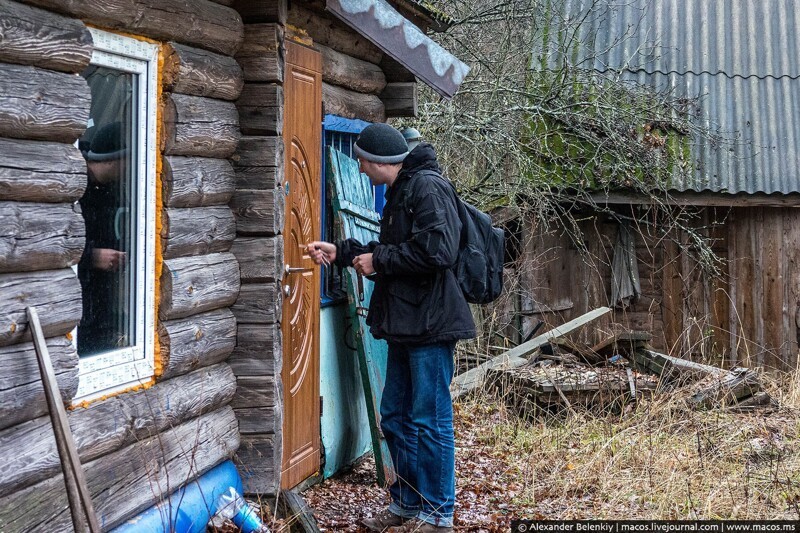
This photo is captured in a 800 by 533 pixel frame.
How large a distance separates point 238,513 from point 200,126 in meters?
1.87

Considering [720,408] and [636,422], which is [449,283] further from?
[720,408]

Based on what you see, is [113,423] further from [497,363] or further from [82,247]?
[497,363]

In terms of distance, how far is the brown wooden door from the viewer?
523 cm

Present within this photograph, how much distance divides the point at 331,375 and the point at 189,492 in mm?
1897

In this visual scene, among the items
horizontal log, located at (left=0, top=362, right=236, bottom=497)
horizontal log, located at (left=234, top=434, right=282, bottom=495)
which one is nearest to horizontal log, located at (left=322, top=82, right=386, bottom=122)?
horizontal log, located at (left=0, top=362, right=236, bottom=497)

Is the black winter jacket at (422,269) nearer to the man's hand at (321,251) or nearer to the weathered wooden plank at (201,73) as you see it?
the man's hand at (321,251)

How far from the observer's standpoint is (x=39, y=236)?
3.26 meters

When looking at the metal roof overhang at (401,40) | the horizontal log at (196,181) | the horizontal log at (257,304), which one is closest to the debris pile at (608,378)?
the metal roof overhang at (401,40)

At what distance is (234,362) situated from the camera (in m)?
4.94

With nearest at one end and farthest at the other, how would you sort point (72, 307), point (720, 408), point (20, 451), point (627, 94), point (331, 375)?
point (20, 451) → point (72, 307) → point (331, 375) → point (720, 408) → point (627, 94)

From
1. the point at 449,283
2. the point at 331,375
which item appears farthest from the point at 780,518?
the point at 331,375

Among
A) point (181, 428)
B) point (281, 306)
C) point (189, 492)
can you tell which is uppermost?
point (281, 306)

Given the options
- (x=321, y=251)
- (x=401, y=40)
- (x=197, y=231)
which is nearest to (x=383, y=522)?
(x=321, y=251)

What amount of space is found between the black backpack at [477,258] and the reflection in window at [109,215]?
5.43 feet
